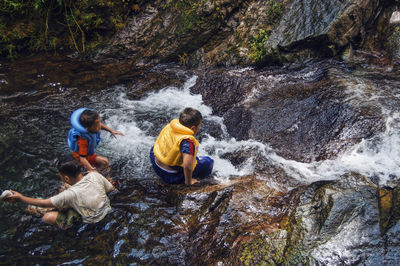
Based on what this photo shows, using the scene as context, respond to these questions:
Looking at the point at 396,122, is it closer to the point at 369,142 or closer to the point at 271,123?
the point at 369,142

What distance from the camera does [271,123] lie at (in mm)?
5336

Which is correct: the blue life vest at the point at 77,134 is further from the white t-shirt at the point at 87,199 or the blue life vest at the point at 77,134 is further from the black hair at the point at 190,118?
the black hair at the point at 190,118

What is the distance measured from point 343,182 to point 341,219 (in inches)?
29.9

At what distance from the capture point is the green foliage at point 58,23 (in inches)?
319

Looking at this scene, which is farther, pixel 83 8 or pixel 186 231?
pixel 83 8

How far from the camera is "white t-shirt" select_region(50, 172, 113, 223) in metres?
3.33

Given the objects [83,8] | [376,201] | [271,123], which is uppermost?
[83,8]

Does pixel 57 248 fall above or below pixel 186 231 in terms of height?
below

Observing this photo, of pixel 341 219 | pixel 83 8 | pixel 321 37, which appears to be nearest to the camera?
pixel 341 219

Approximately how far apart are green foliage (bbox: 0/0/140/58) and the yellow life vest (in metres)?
5.88

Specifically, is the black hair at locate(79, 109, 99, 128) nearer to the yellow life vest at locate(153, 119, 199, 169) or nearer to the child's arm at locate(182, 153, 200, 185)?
the yellow life vest at locate(153, 119, 199, 169)

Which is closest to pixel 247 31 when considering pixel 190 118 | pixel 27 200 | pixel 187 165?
pixel 190 118

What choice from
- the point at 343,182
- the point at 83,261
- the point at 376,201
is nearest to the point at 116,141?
the point at 83,261

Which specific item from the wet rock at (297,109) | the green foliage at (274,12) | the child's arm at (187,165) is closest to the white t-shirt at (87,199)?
the child's arm at (187,165)
